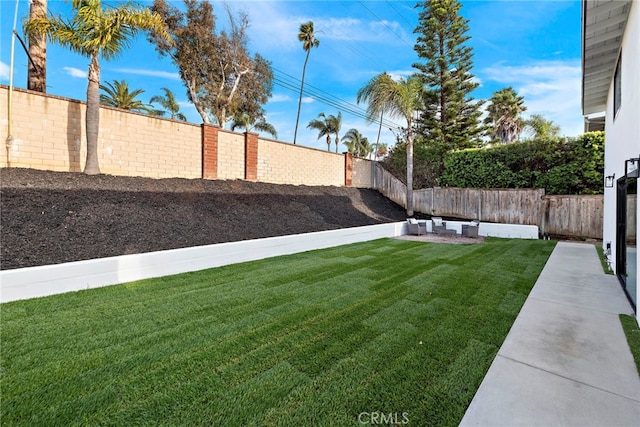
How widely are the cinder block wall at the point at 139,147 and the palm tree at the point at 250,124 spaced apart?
28.0ft

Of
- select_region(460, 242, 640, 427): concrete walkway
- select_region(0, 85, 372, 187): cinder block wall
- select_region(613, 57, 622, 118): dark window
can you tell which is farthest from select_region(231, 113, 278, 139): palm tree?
select_region(460, 242, 640, 427): concrete walkway

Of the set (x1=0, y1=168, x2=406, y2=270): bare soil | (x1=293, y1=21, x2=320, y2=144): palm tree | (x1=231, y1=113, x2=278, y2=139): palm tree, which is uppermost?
(x1=293, y1=21, x2=320, y2=144): palm tree

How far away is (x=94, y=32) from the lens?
582cm

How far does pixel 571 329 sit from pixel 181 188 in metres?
7.85

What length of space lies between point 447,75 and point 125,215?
1771 centimetres

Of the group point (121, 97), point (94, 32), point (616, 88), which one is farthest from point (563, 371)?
point (121, 97)

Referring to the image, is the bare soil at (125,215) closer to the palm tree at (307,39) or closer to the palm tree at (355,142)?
the palm tree at (307,39)

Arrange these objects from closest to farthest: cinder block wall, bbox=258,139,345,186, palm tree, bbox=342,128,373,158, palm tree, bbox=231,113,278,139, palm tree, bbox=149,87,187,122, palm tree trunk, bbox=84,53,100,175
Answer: palm tree trunk, bbox=84,53,100,175, cinder block wall, bbox=258,139,345,186, palm tree, bbox=149,87,187,122, palm tree, bbox=231,113,278,139, palm tree, bbox=342,128,373,158

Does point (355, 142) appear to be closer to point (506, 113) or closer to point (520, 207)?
point (506, 113)

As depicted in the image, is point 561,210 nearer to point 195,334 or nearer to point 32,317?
point 195,334

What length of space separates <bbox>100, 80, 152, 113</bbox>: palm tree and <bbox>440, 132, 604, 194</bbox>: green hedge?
1826 centimetres

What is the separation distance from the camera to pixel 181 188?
7.21 metres

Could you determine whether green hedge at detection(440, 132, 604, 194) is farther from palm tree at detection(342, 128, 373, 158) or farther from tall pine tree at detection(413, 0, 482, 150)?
palm tree at detection(342, 128, 373, 158)

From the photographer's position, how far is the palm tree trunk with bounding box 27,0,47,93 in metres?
6.04
